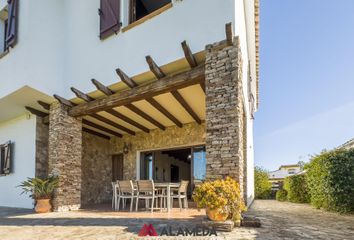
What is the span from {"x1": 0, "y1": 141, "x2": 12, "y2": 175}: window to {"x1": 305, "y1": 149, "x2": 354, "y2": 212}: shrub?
33.8 feet

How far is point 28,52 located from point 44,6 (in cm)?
150

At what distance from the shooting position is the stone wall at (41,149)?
9.11 m

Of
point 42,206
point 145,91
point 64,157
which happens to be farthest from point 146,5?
point 42,206

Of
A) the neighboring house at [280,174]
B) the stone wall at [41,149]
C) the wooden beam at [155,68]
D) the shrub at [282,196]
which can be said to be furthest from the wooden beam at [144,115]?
the neighboring house at [280,174]

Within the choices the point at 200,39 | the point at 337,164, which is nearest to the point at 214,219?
the point at 200,39

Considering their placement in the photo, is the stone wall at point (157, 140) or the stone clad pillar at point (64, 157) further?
the stone wall at point (157, 140)

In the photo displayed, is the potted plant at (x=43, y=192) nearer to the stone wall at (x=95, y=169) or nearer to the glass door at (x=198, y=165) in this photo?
the stone wall at (x=95, y=169)

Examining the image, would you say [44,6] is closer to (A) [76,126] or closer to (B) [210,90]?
(A) [76,126]

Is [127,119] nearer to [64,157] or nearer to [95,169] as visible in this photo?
[64,157]

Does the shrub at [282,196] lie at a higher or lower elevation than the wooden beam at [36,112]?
lower

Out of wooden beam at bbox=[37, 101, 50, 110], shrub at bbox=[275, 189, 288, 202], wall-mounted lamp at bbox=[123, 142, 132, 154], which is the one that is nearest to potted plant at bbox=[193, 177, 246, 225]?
wooden beam at bbox=[37, 101, 50, 110]

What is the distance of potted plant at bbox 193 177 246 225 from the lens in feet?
14.6

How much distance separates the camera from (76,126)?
8.67 m

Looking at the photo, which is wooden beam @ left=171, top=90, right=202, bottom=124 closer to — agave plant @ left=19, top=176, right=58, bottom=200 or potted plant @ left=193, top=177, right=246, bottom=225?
potted plant @ left=193, top=177, right=246, bottom=225
